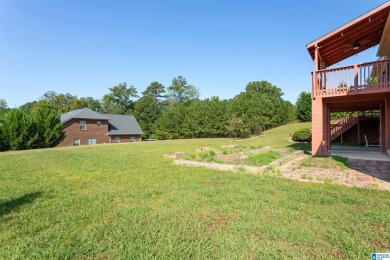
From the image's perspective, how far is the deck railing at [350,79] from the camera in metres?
8.91

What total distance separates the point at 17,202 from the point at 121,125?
3586 cm

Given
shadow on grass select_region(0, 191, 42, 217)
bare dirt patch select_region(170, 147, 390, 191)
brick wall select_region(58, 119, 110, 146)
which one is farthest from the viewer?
brick wall select_region(58, 119, 110, 146)

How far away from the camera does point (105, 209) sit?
12.4 feet

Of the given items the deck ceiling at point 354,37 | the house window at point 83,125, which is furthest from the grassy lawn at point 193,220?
the house window at point 83,125

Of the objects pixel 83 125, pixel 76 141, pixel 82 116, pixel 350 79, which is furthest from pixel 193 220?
pixel 83 125

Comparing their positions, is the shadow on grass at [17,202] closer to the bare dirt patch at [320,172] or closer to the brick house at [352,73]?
the bare dirt patch at [320,172]

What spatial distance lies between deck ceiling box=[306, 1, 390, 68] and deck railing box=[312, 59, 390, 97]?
57.7 inches

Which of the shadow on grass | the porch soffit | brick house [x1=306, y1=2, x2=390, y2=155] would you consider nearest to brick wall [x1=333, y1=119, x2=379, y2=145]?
the porch soffit

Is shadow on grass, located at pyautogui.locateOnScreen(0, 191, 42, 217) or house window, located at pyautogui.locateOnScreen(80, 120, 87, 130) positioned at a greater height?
house window, located at pyautogui.locateOnScreen(80, 120, 87, 130)

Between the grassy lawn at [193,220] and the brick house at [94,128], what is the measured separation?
29326 millimetres

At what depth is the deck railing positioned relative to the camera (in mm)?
8906

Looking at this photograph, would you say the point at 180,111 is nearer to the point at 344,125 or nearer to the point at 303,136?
the point at 303,136

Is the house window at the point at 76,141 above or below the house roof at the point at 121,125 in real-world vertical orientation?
below

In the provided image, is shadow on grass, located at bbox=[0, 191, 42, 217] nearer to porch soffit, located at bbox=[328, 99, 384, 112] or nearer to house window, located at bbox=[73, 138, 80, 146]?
porch soffit, located at bbox=[328, 99, 384, 112]
